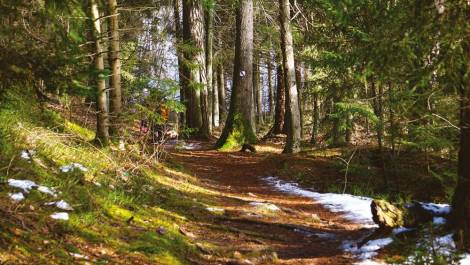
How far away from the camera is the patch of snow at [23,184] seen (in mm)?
4633

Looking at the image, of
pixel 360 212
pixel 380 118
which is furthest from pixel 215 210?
pixel 380 118

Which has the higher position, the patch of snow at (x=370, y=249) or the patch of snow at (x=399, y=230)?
the patch of snow at (x=399, y=230)

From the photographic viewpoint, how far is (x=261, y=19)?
21906 millimetres

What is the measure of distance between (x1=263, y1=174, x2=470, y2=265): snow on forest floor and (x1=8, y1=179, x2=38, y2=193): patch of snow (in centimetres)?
354

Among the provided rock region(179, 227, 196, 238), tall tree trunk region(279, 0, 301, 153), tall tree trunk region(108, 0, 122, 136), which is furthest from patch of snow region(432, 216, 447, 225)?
tall tree trunk region(279, 0, 301, 153)

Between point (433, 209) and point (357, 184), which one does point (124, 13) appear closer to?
point (357, 184)

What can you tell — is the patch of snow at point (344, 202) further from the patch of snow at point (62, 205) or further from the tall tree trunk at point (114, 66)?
the patch of snow at point (62, 205)

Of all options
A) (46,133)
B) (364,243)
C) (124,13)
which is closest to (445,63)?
(364,243)

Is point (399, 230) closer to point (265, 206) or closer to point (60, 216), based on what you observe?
point (265, 206)

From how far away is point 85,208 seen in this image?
5.00 metres

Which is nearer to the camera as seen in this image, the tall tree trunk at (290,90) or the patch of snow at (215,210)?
the patch of snow at (215,210)

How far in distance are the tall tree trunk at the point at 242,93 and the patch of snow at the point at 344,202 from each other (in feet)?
18.2

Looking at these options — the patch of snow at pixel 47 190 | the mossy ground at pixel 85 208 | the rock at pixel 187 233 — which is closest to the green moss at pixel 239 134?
the mossy ground at pixel 85 208

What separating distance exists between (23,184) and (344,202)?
561 cm
